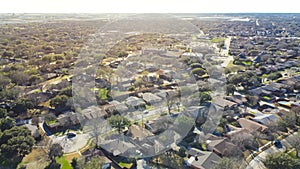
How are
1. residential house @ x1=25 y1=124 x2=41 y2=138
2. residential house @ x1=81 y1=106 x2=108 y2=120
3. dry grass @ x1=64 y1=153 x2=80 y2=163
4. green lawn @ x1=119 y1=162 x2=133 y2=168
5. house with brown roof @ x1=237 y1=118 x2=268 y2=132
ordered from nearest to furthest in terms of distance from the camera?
green lawn @ x1=119 y1=162 x2=133 y2=168 < dry grass @ x1=64 y1=153 x2=80 y2=163 < residential house @ x1=25 y1=124 x2=41 y2=138 < house with brown roof @ x1=237 y1=118 x2=268 y2=132 < residential house @ x1=81 y1=106 x2=108 y2=120

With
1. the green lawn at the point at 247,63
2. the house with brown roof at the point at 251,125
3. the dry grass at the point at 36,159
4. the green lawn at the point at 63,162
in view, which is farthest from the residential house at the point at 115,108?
the green lawn at the point at 247,63

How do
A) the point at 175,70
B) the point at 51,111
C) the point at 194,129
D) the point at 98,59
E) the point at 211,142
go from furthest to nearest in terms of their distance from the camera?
the point at 98,59 < the point at 175,70 < the point at 51,111 < the point at 194,129 < the point at 211,142

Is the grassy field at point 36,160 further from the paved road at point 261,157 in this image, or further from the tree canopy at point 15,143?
the paved road at point 261,157

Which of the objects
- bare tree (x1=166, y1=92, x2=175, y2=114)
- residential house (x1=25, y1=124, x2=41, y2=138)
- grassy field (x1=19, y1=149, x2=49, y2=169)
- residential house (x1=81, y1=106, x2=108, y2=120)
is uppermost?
bare tree (x1=166, y1=92, x2=175, y2=114)

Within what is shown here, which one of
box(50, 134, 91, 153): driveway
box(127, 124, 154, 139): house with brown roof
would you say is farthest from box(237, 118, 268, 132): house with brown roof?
box(50, 134, 91, 153): driveway

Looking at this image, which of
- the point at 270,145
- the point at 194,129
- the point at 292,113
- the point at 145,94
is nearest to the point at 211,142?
the point at 194,129

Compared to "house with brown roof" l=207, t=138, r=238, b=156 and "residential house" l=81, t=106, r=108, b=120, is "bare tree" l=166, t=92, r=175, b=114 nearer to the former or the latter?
"residential house" l=81, t=106, r=108, b=120

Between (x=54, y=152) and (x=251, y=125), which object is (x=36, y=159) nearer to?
(x=54, y=152)

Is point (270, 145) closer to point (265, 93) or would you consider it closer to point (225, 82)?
point (265, 93)
